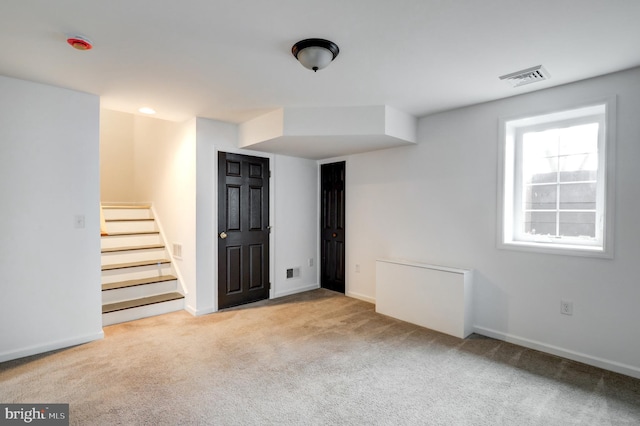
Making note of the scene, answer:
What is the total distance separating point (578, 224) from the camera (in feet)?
9.52

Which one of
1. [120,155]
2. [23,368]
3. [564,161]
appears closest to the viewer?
[23,368]

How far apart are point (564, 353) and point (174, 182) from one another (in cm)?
474

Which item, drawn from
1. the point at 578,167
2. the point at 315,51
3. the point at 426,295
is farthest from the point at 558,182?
the point at 315,51

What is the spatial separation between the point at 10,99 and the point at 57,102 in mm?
312

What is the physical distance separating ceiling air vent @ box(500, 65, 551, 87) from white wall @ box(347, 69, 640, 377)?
1.13ft

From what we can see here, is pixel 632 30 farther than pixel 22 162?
No

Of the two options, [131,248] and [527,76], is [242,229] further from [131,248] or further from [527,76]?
[527,76]

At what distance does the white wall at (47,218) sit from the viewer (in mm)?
2703

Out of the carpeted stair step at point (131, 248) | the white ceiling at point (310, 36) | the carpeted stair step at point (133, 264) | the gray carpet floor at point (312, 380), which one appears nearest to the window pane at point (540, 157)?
the white ceiling at point (310, 36)

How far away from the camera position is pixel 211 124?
3.97 meters

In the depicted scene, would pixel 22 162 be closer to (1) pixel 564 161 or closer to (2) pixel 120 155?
(2) pixel 120 155

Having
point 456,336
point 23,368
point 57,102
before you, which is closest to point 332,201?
point 456,336

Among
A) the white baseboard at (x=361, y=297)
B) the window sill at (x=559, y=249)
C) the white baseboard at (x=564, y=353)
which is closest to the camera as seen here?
the white baseboard at (x=564, y=353)

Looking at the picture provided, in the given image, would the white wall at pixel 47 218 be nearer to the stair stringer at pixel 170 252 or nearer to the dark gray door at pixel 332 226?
the stair stringer at pixel 170 252
